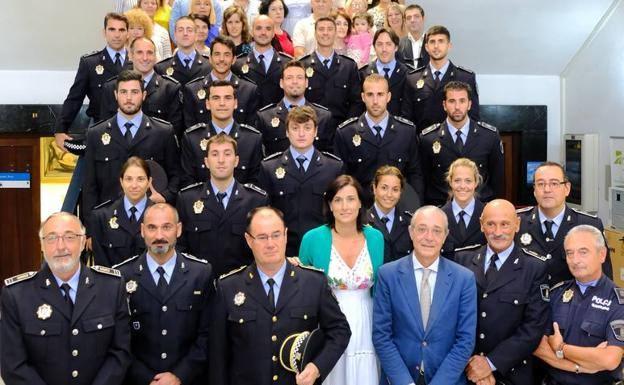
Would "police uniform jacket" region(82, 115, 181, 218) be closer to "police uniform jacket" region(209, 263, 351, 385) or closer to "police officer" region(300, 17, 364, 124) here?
"police officer" region(300, 17, 364, 124)

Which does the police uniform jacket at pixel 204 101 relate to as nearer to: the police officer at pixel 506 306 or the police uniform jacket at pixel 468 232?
the police uniform jacket at pixel 468 232

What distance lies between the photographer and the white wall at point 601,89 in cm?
845

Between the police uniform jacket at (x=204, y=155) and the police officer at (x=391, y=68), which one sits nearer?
the police uniform jacket at (x=204, y=155)

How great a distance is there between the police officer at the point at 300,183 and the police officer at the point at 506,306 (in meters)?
1.33

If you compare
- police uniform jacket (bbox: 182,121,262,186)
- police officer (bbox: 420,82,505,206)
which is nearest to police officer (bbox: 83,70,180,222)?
police uniform jacket (bbox: 182,121,262,186)

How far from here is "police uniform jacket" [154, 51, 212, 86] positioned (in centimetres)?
684

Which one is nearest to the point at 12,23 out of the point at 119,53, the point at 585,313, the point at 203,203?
the point at 119,53

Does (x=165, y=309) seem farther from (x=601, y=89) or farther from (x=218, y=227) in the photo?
(x=601, y=89)

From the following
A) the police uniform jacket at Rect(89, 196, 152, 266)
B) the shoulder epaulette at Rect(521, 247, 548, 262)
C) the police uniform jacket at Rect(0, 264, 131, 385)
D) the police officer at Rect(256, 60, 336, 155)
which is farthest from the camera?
the police officer at Rect(256, 60, 336, 155)

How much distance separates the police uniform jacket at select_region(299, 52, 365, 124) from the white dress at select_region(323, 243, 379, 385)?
9.38 feet

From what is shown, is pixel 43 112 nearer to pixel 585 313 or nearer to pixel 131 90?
pixel 131 90

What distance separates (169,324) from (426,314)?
1282 millimetres

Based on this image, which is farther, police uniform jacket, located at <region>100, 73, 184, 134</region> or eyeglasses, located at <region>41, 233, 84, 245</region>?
police uniform jacket, located at <region>100, 73, 184, 134</region>

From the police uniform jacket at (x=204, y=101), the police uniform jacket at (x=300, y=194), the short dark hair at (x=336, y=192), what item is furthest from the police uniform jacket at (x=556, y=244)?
the police uniform jacket at (x=204, y=101)
